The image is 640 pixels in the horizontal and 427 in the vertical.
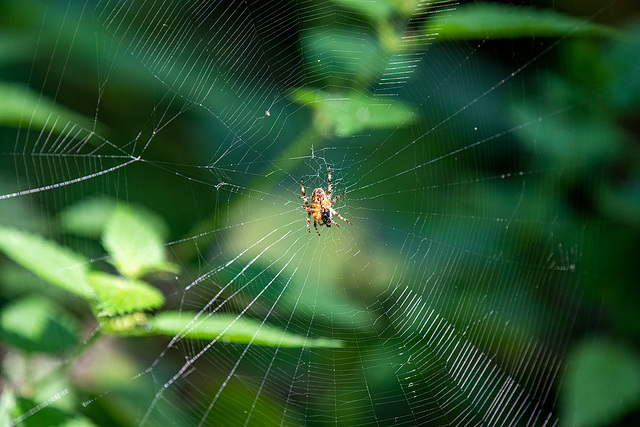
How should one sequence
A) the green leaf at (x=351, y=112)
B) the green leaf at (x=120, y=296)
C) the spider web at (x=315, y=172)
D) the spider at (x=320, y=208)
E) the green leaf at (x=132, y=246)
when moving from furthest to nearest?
the spider at (x=320, y=208), the spider web at (x=315, y=172), the green leaf at (x=351, y=112), the green leaf at (x=132, y=246), the green leaf at (x=120, y=296)

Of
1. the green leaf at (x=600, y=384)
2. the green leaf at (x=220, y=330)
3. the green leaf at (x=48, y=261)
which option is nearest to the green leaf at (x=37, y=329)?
the green leaf at (x=48, y=261)

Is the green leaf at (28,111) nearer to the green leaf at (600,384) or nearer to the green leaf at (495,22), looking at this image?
the green leaf at (495,22)

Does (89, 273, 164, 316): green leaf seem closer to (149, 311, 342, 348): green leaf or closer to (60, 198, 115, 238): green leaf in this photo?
(149, 311, 342, 348): green leaf

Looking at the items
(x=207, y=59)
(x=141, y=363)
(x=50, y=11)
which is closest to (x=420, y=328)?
(x=141, y=363)

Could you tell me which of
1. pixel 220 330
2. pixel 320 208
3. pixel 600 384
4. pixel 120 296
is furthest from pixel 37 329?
pixel 600 384

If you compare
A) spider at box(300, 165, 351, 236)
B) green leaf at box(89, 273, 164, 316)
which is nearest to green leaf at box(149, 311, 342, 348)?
green leaf at box(89, 273, 164, 316)

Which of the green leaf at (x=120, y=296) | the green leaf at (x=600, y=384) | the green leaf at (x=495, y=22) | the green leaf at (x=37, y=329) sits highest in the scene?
the green leaf at (x=495, y=22)

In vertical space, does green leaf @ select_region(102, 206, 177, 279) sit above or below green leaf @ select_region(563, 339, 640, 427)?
above
